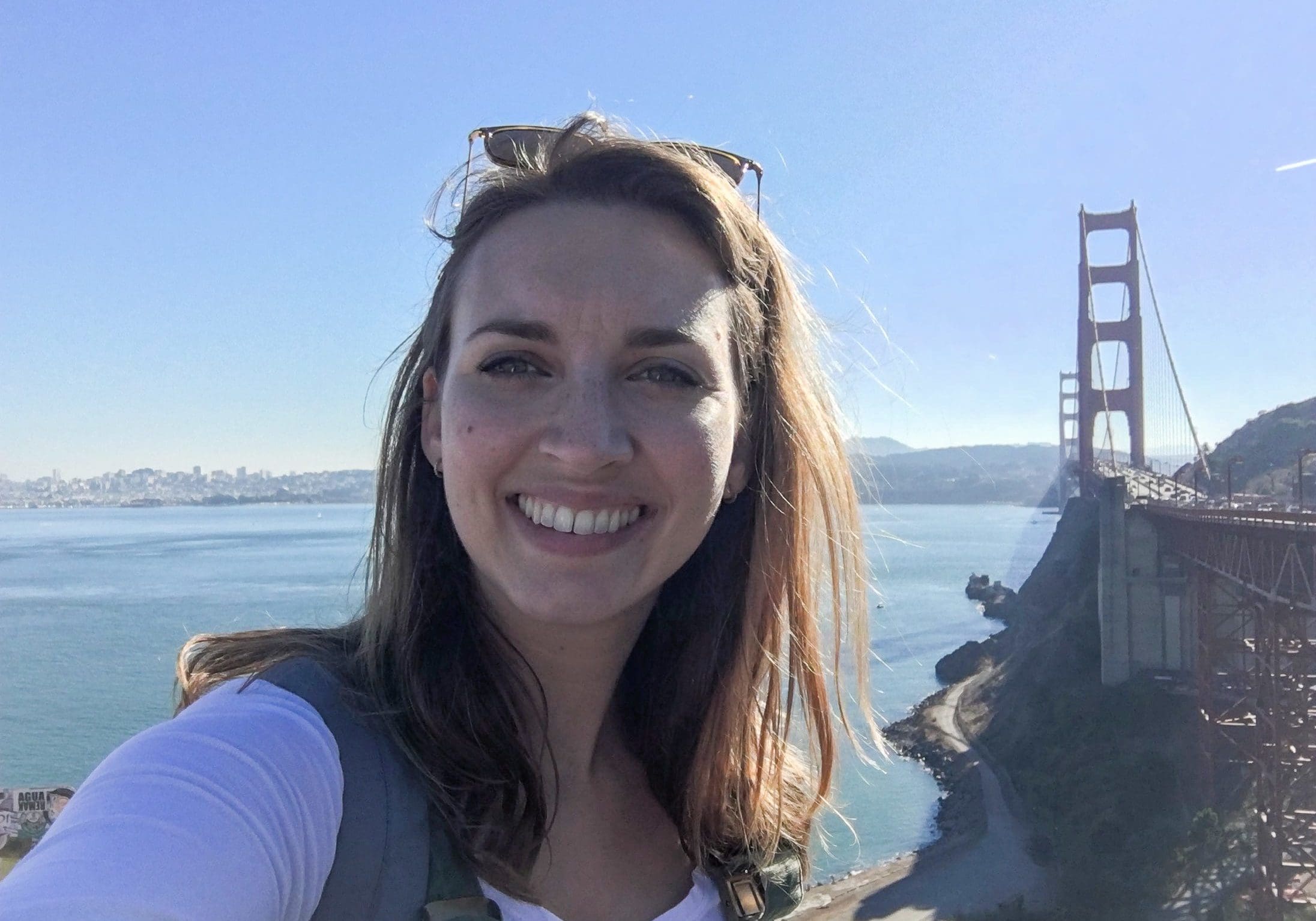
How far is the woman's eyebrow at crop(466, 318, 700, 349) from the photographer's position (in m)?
0.90

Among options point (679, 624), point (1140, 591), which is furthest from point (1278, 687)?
point (679, 624)

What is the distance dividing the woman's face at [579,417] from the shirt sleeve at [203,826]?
266 mm

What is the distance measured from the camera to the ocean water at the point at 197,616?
11883 mm

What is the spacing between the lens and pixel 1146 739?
15.9m

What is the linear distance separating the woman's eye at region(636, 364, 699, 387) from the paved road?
1427cm

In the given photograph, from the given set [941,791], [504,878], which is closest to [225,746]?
[504,878]

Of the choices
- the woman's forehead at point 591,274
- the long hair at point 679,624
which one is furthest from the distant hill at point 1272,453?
the woman's forehead at point 591,274

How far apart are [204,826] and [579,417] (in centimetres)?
45

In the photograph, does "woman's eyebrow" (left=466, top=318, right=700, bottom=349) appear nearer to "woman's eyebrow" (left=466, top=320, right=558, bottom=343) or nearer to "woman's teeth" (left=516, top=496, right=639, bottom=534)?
"woman's eyebrow" (left=466, top=320, right=558, bottom=343)

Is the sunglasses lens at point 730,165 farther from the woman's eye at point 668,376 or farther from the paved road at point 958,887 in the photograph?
the paved road at point 958,887

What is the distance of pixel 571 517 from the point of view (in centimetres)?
89

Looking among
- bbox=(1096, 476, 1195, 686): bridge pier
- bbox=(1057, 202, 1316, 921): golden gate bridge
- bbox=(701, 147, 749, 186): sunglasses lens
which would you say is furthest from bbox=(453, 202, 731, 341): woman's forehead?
bbox=(1096, 476, 1195, 686): bridge pier

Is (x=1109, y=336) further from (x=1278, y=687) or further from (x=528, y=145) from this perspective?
(x=528, y=145)

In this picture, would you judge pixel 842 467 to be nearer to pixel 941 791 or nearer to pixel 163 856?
pixel 163 856
